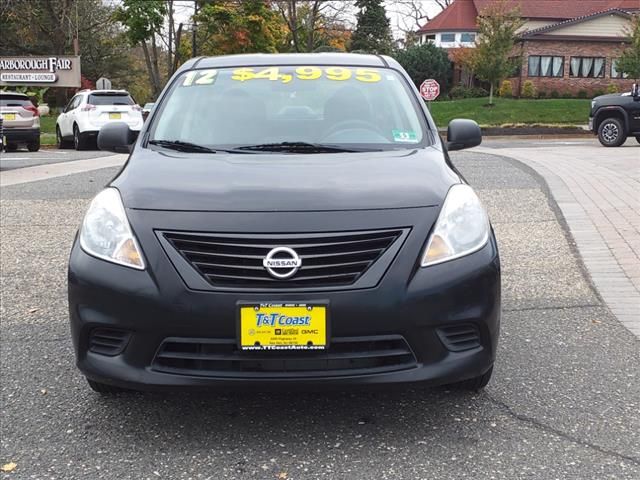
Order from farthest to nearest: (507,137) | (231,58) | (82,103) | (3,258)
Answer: (507,137) → (82,103) → (3,258) → (231,58)

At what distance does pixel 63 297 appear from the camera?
520 cm

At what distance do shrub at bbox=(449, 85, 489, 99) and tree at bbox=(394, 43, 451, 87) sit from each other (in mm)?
1555

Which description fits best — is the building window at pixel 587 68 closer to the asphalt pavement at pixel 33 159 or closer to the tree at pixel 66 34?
the tree at pixel 66 34

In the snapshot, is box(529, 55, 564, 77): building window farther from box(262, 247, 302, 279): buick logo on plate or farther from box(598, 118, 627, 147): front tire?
box(262, 247, 302, 279): buick logo on plate

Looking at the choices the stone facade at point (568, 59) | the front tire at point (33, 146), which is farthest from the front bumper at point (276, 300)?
the stone facade at point (568, 59)

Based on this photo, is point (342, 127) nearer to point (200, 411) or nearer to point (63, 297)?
point (200, 411)

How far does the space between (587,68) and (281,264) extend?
48498 millimetres

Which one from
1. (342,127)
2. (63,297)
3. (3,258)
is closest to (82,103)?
(3,258)

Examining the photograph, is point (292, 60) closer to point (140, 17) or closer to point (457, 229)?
point (457, 229)

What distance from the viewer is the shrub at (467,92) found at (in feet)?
152

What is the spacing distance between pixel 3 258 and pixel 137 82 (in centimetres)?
4635

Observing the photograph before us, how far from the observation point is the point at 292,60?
4500mm

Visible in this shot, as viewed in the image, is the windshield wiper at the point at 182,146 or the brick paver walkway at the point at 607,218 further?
the brick paver walkway at the point at 607,218

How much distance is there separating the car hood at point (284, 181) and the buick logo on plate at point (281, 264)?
221 millimetres
